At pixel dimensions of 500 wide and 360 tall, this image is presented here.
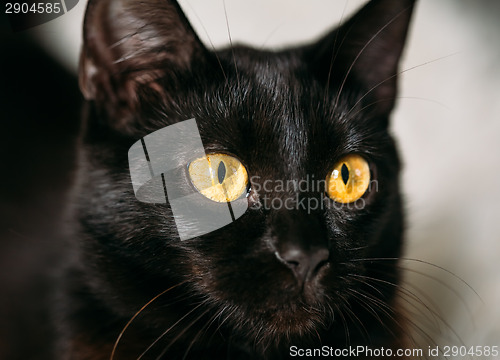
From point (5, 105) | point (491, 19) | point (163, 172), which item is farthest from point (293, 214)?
point (491, 19)

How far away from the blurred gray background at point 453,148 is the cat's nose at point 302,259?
0.30m

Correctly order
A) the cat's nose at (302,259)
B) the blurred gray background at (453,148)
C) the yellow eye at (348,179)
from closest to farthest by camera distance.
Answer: the cat's nose at (302,259) < the yellow eye at (348,179) < the blurred gray background at (453,148)

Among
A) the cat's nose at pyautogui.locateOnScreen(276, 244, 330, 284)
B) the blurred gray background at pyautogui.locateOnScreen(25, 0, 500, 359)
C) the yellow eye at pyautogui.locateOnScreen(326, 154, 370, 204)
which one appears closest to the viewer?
the cat's nose at pyautogui.locateOnScreen(276, 244, 330, 284)

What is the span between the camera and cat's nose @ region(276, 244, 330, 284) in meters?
0.53

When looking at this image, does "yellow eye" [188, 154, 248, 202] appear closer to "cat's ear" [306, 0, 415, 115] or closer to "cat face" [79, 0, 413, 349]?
"cat face" [79, 0, 413, 349]

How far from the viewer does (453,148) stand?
0.79m

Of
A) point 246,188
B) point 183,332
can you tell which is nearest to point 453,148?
point 246,188

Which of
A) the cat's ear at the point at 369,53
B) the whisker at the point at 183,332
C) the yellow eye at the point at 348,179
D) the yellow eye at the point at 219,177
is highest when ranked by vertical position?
the cat's ear at the point at 369,53

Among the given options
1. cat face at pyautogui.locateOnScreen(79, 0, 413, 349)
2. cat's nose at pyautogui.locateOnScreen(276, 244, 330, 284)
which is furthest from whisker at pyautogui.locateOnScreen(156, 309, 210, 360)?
cat's nose at pyautogui.locateOnScreen(276, 244, 330, 284)

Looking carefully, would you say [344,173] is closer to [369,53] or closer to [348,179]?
[348,179]

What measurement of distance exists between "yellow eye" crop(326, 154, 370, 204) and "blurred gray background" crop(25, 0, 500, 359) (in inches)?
5.4

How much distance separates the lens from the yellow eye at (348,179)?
0.64 metres

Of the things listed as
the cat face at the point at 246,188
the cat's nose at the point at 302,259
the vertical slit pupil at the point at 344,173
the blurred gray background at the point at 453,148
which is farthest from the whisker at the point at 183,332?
the blurred gray background at the point at 453,148

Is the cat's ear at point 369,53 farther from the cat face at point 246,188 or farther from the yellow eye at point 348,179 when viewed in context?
the yellow eye at point 348,179
